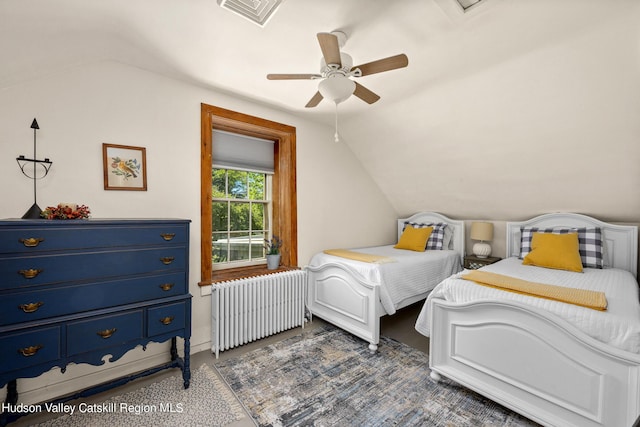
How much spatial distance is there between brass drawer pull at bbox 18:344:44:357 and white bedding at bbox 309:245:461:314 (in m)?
2.27

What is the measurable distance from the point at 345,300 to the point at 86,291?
6.85 feet

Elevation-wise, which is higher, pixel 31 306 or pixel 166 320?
pixel 31 306

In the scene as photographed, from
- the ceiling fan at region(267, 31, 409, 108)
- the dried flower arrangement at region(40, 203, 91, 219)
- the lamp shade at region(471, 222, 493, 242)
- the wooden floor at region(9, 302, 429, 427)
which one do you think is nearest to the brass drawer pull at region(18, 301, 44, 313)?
the dried flower arrangement at region(40, 203, 91, 219)

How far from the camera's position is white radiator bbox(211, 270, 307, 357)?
248 centimetres

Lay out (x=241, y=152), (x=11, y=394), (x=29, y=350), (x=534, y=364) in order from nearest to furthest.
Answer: (x=29, y=350)
(x=534, y=364)
(x=11, y=394)
(x=241, y=152)

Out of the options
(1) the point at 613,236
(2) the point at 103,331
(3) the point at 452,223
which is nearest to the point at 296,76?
(2) the point at 103,331

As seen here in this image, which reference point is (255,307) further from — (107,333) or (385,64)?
(385,64)

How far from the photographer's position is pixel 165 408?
182 cm

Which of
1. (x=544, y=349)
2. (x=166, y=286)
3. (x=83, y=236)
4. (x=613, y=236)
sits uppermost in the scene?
(x=83, y=236)

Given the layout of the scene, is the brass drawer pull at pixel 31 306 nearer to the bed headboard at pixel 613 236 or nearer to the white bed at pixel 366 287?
the white bed at pixel 366 287

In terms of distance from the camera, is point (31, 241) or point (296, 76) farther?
point (296, 76)

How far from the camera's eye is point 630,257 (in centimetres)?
278

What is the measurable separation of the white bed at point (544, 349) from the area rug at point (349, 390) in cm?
15

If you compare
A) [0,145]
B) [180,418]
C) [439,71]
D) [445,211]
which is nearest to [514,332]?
[439,71]
